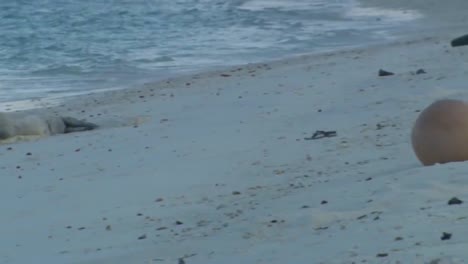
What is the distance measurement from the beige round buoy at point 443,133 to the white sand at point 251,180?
0.89 ft

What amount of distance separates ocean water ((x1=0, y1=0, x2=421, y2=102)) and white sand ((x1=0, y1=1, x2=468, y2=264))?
20.5 feet

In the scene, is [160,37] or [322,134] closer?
[322,134]

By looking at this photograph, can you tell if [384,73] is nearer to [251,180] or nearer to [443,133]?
[251,180]

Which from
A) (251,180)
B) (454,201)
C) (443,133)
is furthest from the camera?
(251,180)

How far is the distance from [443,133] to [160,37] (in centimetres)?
2135

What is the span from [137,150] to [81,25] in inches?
933

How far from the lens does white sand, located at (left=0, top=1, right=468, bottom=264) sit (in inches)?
257

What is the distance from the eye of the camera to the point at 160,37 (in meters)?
28.9

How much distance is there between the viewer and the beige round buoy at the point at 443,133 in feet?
25.7

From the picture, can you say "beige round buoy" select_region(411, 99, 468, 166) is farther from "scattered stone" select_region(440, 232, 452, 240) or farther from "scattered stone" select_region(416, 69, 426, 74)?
"scattered stone" select_region(416, 69, 426, 74)

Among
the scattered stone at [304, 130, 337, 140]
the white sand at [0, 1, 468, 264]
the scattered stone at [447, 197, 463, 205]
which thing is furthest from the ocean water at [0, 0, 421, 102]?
the scattered stone at [447, 197, 463, 205]

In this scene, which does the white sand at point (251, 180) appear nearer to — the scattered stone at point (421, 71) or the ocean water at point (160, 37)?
the scattered stone at point (421, 71)

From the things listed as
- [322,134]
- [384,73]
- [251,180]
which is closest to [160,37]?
[384,73]

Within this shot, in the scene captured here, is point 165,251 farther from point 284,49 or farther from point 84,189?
point 284,49
